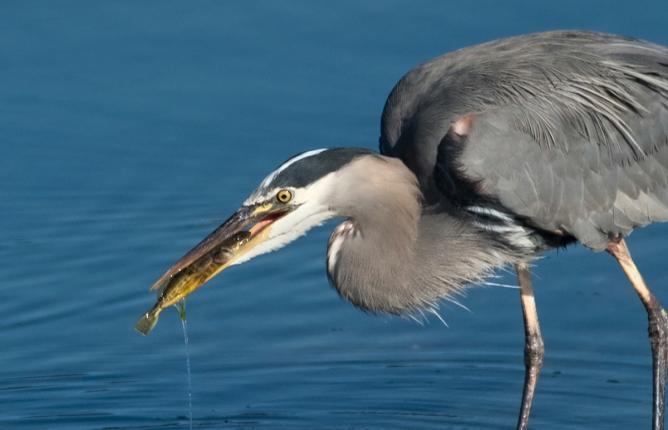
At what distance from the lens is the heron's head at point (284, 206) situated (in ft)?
24.8

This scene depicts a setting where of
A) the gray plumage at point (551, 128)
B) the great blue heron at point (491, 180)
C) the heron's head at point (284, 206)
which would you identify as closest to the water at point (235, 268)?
the great blue heron at point (491, 180)

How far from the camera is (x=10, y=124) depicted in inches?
425

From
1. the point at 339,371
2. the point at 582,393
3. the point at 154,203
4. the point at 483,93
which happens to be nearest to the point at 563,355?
the point at 582,393

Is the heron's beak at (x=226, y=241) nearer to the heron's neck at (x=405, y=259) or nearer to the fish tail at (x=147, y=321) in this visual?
the fish tail at (x=147, y=321)

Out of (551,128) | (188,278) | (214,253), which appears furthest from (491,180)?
(188,278)

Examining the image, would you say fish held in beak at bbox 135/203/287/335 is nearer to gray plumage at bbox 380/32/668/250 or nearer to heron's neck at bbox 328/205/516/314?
heron's neck at bbox 328/205/516/314

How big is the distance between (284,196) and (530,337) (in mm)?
1801

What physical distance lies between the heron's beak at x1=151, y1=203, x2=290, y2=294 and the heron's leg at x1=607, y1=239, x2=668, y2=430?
185 centimetres

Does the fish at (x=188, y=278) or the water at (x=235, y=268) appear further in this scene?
the water at (x=235, y=268)

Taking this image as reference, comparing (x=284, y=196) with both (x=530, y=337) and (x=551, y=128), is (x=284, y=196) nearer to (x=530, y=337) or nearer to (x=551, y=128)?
(x=551, y=128)

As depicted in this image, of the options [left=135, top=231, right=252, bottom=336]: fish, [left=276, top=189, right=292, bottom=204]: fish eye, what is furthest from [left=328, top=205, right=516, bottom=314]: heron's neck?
[left=135, top=231, right=252, bottom=336]: fish

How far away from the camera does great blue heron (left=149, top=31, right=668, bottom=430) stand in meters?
7.73

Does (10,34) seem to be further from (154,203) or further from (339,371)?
(339,371)

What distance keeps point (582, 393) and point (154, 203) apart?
282 cm
